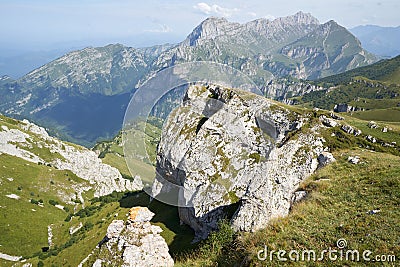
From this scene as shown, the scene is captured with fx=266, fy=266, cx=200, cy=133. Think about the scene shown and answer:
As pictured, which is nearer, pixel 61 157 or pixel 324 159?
pixel 324 159

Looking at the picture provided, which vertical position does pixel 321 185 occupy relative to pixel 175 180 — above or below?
above

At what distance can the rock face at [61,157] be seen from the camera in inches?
5561

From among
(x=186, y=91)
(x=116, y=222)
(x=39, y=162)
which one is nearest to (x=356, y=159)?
(x=116, y=222)

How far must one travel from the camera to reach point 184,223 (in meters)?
42.8

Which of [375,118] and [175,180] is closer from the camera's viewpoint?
[175,180]

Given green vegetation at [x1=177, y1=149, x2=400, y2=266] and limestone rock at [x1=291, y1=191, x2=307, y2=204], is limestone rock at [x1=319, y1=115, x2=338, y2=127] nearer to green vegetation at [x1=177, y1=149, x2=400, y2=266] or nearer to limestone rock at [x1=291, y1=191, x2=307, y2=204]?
green vegetation at [x1=177, y1=149, x2=400, y2=266]

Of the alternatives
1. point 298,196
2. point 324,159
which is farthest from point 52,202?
point 298,196

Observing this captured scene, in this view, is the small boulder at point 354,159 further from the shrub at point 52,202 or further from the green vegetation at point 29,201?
the shrub at point 52,202

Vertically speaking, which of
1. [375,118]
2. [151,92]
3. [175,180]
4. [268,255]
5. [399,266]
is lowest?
[375,118]

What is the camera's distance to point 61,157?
514 ft

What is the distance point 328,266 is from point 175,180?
3838cm

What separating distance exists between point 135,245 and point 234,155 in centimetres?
2004

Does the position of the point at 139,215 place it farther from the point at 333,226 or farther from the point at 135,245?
the point at 333,226

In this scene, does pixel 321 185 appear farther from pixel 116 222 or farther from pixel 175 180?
pixel 175 180
